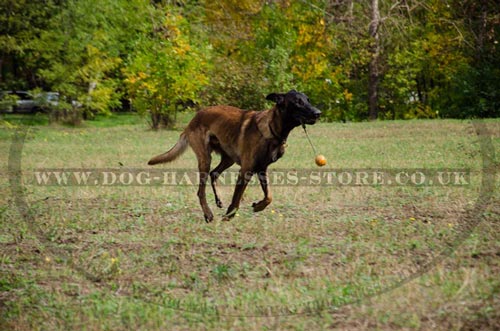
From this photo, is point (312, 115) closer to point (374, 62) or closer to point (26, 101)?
point (374, 62)

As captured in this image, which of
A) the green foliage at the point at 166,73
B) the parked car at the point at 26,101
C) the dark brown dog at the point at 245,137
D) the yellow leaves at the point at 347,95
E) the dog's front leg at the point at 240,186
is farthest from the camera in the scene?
the yellow leaves at the point at 347,95

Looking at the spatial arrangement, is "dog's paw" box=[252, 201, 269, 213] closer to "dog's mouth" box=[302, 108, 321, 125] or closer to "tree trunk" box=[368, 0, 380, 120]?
"dog's mouth" box=[302, 108, 321, 125]

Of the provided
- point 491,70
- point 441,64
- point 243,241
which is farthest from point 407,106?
point 243,241

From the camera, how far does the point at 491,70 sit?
2964cm

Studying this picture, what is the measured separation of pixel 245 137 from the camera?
876 centimetres

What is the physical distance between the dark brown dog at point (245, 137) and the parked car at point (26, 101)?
13.3 meters

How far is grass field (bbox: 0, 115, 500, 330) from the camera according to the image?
16.7 feet

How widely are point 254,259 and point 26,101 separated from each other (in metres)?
38.1

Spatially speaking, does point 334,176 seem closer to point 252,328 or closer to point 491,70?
point 252,328

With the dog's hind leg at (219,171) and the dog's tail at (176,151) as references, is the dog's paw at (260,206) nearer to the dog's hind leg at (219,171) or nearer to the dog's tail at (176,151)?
the dog's hind leg at (219,171)

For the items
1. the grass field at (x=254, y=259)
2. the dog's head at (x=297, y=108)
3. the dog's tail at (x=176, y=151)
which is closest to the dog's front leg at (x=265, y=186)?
A: the grass field at (x=254, y=259)

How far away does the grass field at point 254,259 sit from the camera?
5094mm

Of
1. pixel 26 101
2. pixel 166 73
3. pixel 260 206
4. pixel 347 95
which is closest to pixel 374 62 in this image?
pixel 347 95

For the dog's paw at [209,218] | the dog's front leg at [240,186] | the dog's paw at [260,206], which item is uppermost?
the dog's front leg at [240,186]
